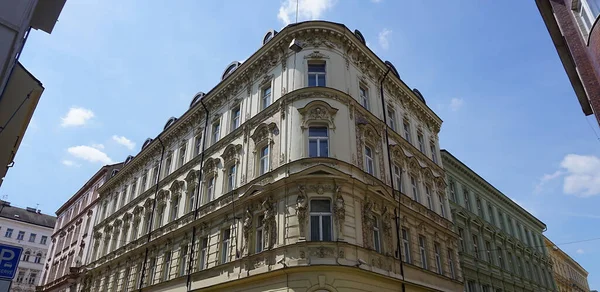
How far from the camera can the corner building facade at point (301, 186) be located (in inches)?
624

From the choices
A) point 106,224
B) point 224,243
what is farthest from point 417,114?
point 106,224

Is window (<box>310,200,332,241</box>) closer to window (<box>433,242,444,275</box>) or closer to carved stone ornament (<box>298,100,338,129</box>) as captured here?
carved stone ornament (<box>298,100,338,129</box>)

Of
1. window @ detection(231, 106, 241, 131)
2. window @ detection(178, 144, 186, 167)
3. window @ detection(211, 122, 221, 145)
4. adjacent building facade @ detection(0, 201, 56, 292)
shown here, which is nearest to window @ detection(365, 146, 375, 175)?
window @ detection(231, 106, 241, 131)

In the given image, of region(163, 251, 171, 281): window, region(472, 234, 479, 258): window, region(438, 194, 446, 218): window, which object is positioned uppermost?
region(438, 194, 446, 218): window

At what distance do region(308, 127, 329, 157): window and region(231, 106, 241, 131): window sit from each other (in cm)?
638

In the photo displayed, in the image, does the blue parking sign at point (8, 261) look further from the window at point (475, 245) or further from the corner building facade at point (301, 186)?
the window at point (475, 245)

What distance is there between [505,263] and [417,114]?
15556 mm

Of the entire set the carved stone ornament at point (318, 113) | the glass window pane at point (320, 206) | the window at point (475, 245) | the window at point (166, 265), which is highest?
the carved stone ornament at point (318, 113)

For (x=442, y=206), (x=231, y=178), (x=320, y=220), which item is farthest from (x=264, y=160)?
(x=442, y=206)

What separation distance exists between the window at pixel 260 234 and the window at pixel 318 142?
152 inches

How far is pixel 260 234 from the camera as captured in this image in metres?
17.4

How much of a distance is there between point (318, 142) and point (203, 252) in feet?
30.0

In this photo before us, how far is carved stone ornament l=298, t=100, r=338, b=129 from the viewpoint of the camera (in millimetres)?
17969

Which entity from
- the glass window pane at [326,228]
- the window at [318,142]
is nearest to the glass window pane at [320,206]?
the glass window pane at [326,228]
